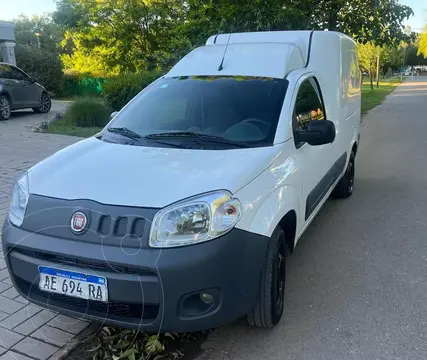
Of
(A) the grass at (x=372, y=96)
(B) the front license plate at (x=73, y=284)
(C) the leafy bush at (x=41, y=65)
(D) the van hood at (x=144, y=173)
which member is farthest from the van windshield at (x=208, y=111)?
(C) the leafy bush at (x=41, y=65)

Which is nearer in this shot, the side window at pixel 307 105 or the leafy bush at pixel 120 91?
the side window at pixel 307 105

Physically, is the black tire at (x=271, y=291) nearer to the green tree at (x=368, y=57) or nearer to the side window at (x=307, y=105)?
the side window at (x=307, y=105)

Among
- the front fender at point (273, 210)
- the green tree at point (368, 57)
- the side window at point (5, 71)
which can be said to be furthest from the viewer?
the green tree at point (368, 57)

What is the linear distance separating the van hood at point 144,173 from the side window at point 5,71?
12.1 m

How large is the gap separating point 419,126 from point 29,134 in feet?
36.7

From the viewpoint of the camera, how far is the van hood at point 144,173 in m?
2.62

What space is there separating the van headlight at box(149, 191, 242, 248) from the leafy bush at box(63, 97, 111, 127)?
10.9 meters

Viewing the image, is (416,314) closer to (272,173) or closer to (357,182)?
(272,173)

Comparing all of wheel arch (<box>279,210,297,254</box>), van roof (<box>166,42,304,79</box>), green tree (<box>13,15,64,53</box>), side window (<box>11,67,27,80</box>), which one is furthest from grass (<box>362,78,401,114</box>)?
green tree (<box>13,15,64,53</box>)

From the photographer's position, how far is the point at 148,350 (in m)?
2.90

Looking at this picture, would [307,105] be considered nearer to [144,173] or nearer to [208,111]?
[208,111]

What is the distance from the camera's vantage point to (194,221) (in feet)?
8.25

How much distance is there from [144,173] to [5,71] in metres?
13.2

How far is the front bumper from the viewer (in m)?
2.44
